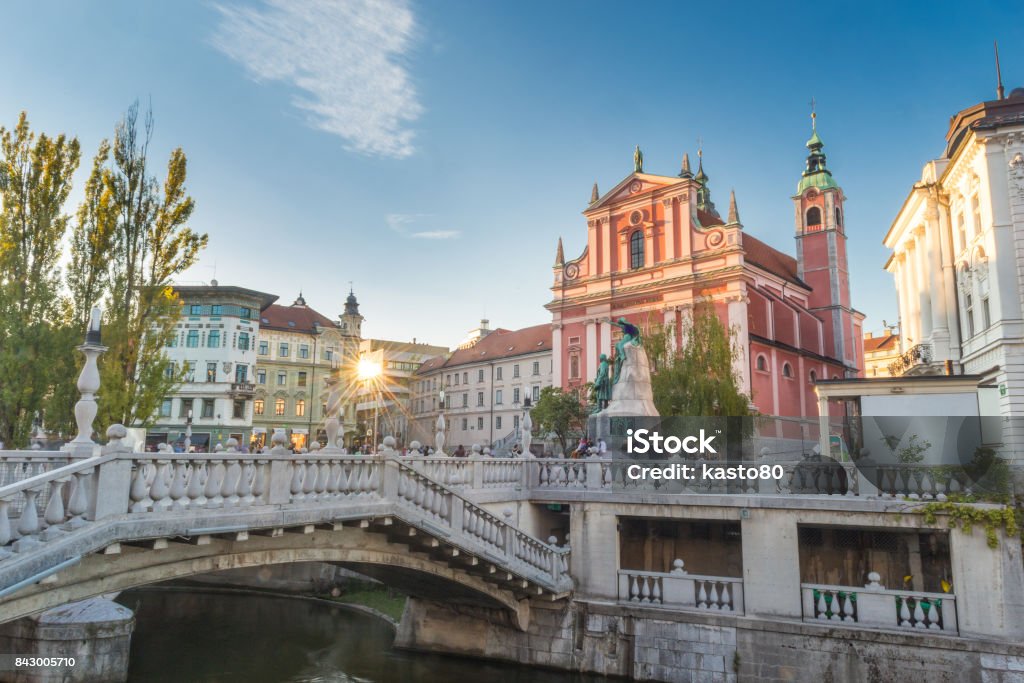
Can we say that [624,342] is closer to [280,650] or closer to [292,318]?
[280,650]

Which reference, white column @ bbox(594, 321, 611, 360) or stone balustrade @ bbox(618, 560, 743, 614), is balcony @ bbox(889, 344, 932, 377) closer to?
white column @ bbox(594, 321, 611, 360)

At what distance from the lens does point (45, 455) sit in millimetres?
9820

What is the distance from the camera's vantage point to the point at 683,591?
16.6 m

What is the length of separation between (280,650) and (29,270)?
1240cm

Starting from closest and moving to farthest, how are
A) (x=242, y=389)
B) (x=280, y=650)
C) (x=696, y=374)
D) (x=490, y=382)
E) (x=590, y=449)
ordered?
(x=280, y=650) < (x=590, y=449) < (x=696, y=374) < (x=242, y=389) < (x=490, y=382)

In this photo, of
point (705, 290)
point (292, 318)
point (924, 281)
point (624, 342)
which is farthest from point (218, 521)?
point (292, 318)

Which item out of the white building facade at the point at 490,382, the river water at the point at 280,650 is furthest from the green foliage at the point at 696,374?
the white building facade at the point at 490,382

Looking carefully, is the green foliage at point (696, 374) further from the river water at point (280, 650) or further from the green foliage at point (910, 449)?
the river water at point (280, 650)

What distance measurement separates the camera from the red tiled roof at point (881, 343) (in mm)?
88500

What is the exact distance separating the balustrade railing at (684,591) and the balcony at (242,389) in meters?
48.0

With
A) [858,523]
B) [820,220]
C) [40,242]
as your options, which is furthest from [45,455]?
[820,220]

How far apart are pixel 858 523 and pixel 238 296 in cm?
5358

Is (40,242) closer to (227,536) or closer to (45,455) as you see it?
(45,455)

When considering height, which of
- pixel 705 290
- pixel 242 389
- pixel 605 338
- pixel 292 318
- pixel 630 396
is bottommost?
pixel 630 396
